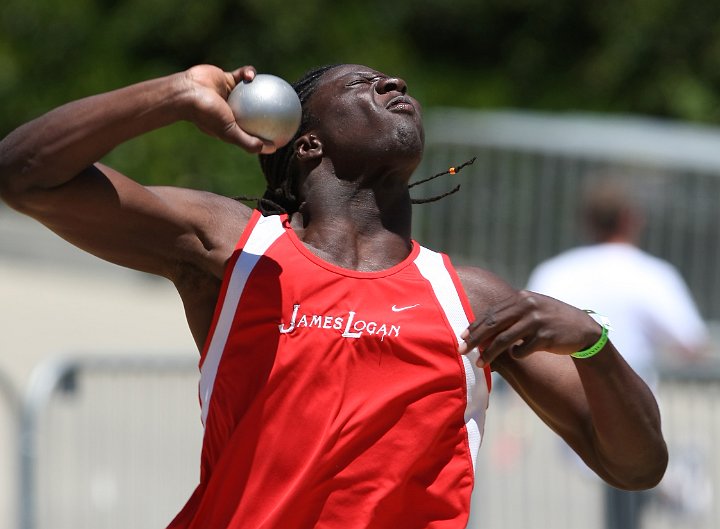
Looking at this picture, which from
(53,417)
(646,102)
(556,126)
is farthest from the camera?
(646,102)

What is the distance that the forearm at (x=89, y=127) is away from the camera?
2.99 meters

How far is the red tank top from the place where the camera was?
311cm

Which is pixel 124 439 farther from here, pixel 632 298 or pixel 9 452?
pixel 632 298

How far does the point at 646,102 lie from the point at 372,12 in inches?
140

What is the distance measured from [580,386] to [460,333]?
410 millimetres

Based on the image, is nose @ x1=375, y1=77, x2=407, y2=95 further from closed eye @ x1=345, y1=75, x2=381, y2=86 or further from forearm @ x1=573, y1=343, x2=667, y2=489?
forearm @ x1=573, y1=343, x2=667, y2=489

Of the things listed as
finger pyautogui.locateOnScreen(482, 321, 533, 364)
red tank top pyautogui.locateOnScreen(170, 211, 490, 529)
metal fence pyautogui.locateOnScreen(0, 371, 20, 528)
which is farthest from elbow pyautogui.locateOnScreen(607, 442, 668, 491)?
metal fence pyautogui.locateOnScreen(0, 371, 20, 528)

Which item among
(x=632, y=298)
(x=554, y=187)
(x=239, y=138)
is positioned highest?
(x=554, y=187)

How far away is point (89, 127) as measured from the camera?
9.81 feet

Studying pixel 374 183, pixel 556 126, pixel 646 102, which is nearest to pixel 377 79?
pixel 374 183

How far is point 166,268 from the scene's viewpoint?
327 centimetres

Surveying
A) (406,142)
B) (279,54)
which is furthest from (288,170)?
(279,54)

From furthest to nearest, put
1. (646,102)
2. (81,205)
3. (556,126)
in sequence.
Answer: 1. (646,102)
2. (556,126)
3. (81,205)

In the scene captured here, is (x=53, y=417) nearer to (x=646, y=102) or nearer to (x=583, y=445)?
(x=583, y=445)
